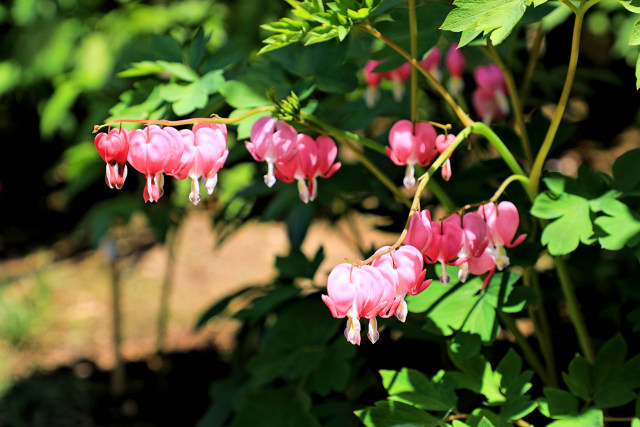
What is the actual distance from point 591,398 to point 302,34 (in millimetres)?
651

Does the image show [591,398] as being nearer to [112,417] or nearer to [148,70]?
[148,70]

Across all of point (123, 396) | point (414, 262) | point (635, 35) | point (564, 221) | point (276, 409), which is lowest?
point (123, 396)

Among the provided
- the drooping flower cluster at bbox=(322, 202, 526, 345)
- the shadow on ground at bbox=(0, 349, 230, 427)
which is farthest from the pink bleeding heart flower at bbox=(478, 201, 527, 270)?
the shadow on ground at bbox=(0, 349, 230, 427)

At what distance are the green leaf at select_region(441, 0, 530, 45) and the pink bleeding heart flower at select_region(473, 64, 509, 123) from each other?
522 millimetres

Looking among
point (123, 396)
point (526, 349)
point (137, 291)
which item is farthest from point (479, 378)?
point (137, 291)

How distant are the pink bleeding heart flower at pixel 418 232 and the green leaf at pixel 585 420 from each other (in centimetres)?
34

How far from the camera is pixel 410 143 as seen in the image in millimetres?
933

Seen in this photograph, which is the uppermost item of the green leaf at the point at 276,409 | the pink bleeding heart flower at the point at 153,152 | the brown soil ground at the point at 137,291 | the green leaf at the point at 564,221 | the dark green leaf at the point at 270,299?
the pink bleeding heart flower at the point at 153,152

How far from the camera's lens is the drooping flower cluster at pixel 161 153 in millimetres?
811

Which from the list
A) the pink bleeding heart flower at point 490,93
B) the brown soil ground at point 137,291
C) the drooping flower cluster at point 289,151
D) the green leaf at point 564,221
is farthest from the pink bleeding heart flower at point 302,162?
the brown soil ground at point 137,291

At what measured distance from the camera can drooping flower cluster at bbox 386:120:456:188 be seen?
3.06 feet

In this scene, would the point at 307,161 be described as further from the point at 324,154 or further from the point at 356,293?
the point at 356,293

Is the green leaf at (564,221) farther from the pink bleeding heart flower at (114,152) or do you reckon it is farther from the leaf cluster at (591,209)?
the pink bleeding heart flower at (114,152)

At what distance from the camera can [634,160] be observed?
3.29ft
